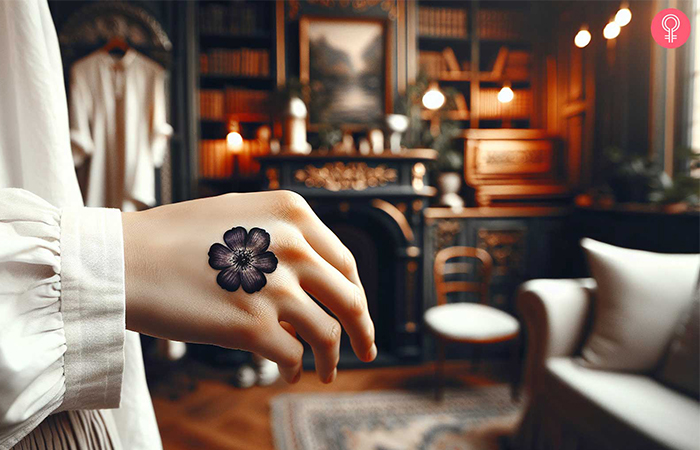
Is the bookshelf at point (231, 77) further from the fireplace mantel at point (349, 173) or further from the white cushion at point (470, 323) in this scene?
the white cushion at point (470, 323)

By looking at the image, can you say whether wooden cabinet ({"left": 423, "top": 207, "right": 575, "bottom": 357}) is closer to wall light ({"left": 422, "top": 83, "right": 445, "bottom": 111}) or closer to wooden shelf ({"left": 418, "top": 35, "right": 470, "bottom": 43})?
wall light ({"left": 422, "top": 83, "right": 445, "bottom": 111})

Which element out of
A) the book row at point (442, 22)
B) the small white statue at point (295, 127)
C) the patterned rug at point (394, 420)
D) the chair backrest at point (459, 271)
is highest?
the book row at point (442, 22)

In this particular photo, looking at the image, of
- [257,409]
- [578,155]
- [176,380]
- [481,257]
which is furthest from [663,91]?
[176,380]

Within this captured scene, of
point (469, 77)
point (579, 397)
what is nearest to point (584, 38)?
point (579, 397)

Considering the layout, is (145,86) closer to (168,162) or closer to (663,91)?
(168,162)

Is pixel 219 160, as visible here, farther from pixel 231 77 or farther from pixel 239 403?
pixel 239 403

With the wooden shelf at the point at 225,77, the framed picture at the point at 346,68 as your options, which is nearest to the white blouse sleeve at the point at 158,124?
the wooden shelf at the point at 225,77

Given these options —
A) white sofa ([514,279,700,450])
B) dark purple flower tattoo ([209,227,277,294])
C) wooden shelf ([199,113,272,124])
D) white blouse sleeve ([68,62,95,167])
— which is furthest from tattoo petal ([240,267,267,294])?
wooden shelf ([199,113,272,124])
